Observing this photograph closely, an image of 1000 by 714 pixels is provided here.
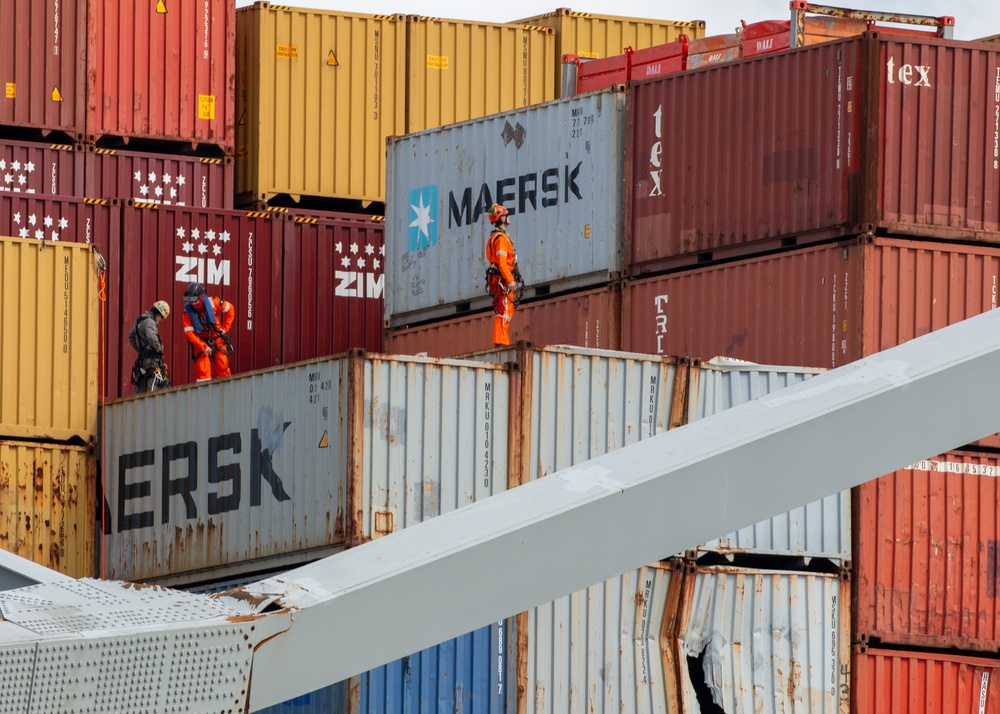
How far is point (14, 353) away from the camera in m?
20.8

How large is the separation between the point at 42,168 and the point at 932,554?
43.9 feet

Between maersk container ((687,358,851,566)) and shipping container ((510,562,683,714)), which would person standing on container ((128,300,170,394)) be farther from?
maersk container ((687,358,851,566))

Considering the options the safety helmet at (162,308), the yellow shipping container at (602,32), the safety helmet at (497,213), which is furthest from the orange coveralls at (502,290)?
the yellow shipping container at (602,32)

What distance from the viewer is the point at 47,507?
66.1 ft

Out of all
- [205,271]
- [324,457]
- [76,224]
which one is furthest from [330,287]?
[324,457]

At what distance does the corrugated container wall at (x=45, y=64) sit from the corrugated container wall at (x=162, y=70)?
94 mm

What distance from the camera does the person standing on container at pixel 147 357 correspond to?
70.5 ft

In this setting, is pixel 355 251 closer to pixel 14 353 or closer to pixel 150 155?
pixel 150 155

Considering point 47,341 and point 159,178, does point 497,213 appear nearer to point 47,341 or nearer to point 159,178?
point 47,341

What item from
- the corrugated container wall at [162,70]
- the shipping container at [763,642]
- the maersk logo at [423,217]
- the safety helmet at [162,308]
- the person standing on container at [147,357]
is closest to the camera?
the shipping container at [763,642]

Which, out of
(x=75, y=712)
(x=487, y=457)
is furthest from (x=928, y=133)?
(x=75, y=712)

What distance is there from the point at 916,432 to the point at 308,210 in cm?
2001

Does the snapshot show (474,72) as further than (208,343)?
Yes

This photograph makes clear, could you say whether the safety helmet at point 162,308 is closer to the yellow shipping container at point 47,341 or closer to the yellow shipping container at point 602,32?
the yellow shipping container at point 47,341
